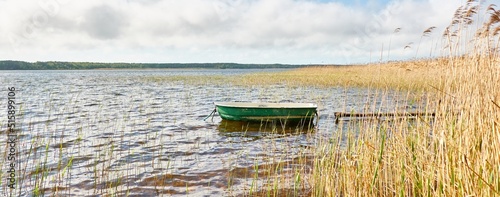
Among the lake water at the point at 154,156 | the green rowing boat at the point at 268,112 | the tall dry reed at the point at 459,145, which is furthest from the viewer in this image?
the green rowing boat at the point at 268,112

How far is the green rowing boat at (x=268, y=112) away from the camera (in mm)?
10305

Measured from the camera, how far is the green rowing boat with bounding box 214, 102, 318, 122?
33.8ft

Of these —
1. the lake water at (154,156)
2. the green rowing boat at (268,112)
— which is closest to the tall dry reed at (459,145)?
the lake water at (154,156)

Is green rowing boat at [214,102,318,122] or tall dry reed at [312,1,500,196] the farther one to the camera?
green rowing boat at [214,102,318,122]

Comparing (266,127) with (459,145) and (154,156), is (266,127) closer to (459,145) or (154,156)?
(154,156)

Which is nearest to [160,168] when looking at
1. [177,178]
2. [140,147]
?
[177,178]

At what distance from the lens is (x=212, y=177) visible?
241 inches

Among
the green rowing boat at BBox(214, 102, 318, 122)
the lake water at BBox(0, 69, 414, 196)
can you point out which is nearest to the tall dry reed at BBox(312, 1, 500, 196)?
the lake water at BBox(0, 69, 414, 196)

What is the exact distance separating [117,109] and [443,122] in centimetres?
1314

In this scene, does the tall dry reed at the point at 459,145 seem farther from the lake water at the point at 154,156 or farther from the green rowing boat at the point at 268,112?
the green rowing boat at the point at 268,112

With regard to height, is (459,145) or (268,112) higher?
(459,145)

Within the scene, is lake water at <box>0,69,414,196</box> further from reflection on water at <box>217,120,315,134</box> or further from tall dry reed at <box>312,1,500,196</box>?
tall dry reed at <box>312,1,500,196</box>

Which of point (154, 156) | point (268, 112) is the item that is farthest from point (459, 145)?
point (268, 112)

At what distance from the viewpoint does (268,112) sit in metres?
10.6
